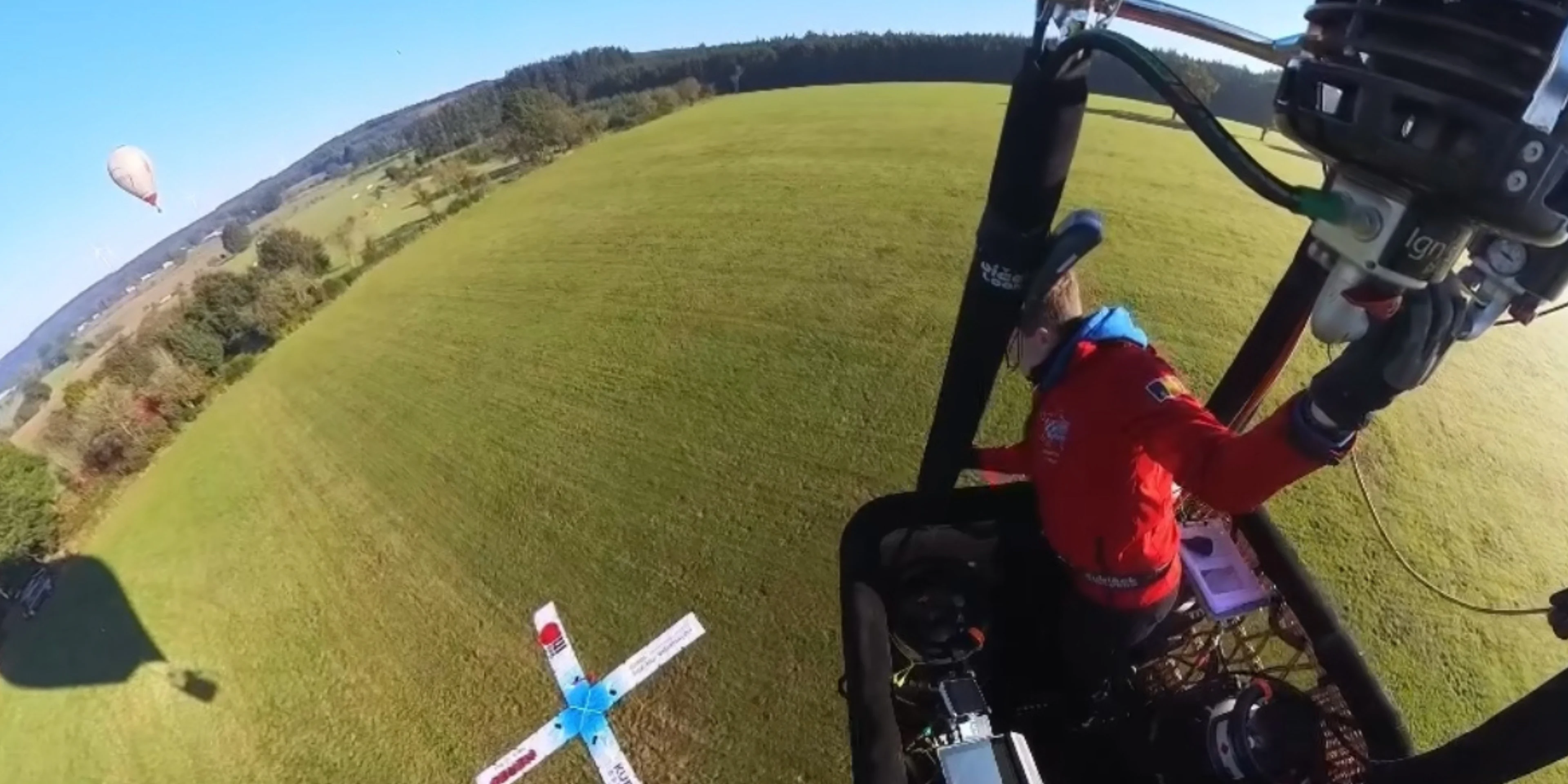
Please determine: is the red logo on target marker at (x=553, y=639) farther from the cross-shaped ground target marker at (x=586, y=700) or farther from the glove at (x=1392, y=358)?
the glove at (x=1392, y=358)

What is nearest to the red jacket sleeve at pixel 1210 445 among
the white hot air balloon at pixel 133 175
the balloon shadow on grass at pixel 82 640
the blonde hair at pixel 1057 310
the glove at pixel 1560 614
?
the blonde hair at pixel 1057 310

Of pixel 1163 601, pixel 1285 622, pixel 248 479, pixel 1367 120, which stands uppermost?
pixel 1367 120

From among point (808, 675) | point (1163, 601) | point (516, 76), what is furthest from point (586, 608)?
point (516, 76)

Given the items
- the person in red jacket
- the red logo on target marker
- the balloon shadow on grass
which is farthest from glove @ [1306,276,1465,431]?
the balloon shadow on grass

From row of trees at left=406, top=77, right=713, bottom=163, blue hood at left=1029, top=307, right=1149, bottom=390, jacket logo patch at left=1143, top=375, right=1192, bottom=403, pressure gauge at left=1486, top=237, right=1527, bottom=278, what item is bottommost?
row of trees at left=406, top=77, right=713, bottom=163

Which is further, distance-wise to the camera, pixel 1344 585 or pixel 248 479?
pixel 248 479

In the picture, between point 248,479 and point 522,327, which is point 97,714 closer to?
point 248,479

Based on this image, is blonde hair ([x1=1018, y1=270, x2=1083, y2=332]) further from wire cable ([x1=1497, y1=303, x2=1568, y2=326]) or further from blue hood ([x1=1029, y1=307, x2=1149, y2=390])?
wire cable ([x1=1497, y1=303, x2=1568, y2=326])
